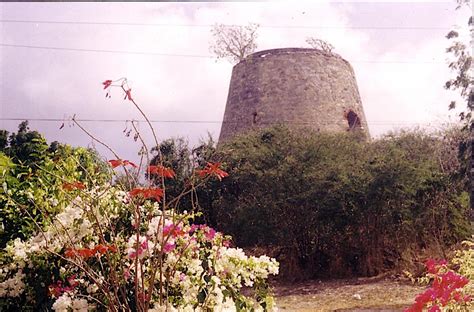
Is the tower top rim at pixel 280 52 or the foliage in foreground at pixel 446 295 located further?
the tower top rim at pixel 280 52

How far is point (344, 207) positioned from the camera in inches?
391

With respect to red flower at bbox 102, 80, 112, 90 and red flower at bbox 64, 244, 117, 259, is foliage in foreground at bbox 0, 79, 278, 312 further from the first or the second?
red flower at bbox 102, 80, 112, 90

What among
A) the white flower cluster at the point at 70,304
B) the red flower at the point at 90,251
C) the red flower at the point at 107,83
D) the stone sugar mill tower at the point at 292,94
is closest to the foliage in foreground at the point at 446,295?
the red flower at the point at 90,251

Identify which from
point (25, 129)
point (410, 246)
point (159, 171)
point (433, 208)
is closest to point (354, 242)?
point (410, 246)

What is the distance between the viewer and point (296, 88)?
55.3 feet

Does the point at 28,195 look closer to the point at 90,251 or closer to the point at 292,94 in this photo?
the point at 90,251

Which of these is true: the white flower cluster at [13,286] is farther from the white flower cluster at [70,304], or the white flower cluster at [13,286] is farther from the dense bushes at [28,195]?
the white flower cluster at [70,304]

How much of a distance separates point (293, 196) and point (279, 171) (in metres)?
0.59

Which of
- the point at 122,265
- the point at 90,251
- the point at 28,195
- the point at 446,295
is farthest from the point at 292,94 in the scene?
the point at 90,251

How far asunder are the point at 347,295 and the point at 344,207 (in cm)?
215

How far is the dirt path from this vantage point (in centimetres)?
720

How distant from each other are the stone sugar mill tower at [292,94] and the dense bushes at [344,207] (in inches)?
216

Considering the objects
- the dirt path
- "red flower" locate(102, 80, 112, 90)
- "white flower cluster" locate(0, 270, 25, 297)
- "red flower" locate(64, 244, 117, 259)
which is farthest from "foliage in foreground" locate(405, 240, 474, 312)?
the dirt path

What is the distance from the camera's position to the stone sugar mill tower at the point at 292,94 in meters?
16.5
